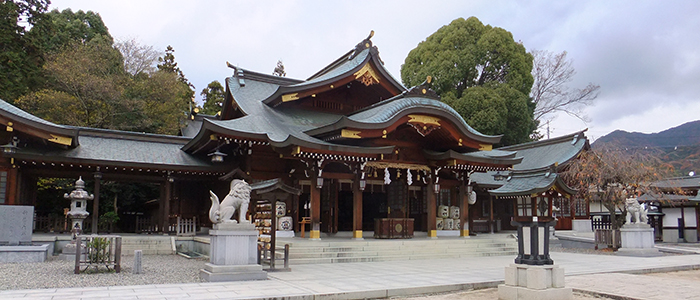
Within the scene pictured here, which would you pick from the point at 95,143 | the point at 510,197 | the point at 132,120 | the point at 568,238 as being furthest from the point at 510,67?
the point at 95,143

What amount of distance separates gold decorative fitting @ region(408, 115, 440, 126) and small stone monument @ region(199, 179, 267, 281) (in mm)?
8830

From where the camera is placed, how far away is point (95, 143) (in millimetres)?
19969

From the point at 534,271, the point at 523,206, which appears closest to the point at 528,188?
the point at 523,206

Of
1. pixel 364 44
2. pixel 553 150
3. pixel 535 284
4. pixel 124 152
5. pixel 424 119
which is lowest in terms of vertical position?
pixel 535 284

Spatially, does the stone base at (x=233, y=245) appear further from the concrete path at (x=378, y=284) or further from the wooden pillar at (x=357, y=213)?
the wooden pillar at (x=357, y=213)

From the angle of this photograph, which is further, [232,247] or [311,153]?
[311,153]

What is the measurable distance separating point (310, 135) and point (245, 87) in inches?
248

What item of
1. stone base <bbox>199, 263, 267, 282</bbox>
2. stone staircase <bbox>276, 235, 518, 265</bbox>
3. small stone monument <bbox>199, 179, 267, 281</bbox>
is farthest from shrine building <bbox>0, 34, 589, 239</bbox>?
stone base <bbox>199, 263, 267, 282</bbox>

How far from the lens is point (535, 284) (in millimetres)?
9195

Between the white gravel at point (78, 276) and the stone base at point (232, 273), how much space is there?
1.36ft

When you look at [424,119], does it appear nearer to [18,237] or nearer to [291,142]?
[291,142]

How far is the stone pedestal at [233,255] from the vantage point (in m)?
11.2

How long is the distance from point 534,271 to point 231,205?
6.87m

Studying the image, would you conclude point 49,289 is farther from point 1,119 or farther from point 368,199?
point 368,199
